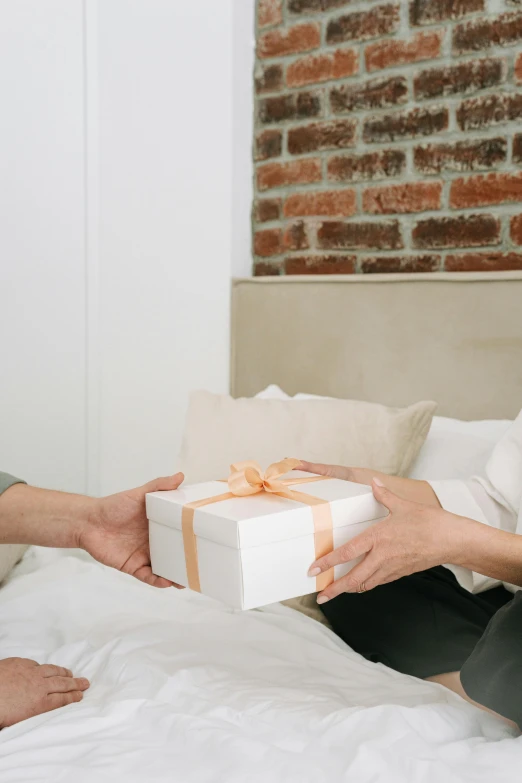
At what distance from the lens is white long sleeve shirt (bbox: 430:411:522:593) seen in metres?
1.35

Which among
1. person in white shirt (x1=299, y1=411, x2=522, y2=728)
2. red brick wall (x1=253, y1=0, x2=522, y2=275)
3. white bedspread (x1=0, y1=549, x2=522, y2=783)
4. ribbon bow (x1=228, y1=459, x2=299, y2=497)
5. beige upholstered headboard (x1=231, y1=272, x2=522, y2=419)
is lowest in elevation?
white bedspread (x1=0, y1=549, x2=522, y2=783)

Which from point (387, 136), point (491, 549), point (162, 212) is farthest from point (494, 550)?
point (162, 212)

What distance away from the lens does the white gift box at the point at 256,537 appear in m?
0.97

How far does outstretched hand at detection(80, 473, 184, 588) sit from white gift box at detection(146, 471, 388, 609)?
0.45 feet

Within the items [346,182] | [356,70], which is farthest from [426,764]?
[356,70]

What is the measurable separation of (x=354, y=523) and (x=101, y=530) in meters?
0.44

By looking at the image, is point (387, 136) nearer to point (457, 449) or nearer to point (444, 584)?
point (457, 449)

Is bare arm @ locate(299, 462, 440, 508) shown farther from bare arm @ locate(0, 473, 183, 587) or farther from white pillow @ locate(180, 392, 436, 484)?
bare arm @ locate(0, 473, 183, 587)

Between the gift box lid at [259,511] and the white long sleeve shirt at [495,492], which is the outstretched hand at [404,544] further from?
the white long sleeve shirt at [495,492]

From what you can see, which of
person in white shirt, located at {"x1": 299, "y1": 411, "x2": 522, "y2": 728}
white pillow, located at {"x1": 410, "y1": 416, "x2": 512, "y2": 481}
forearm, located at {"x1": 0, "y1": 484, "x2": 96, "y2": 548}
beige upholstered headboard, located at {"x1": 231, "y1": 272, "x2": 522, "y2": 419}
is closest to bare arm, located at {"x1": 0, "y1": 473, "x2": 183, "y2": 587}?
forearm, located at {"x1": 0, "y1": 484, "x2": 96, "y2": 548}

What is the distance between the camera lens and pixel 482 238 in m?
1.92

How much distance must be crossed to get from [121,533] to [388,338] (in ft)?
3.03

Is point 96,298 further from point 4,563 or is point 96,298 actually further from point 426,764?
point 426,764

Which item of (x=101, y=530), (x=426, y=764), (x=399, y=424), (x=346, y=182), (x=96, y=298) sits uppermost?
(x=346, y=182)
